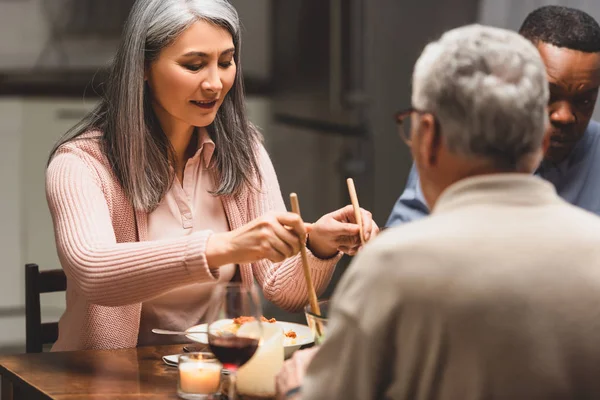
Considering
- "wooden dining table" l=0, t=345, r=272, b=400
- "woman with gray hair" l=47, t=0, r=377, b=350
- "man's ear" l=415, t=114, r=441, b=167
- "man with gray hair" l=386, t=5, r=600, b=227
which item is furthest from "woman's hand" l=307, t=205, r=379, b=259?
"man's ear" l=415, t=114, r=441, b=167

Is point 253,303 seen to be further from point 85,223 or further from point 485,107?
point 85,223

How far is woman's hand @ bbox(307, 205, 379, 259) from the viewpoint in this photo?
210cm

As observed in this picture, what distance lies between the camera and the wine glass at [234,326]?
1.49m

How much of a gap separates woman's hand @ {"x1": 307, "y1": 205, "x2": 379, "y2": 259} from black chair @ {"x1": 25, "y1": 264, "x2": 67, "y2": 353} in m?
0.68

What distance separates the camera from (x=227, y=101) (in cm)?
241

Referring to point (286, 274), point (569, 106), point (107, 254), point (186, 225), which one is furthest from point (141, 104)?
point (569, 106)

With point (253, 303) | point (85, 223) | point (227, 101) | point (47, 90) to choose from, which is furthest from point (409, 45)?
point (253, 303)

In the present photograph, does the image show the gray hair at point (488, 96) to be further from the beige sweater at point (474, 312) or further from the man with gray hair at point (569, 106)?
the man with gray hair at point (569, 106)

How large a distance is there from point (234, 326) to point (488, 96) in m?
0.57

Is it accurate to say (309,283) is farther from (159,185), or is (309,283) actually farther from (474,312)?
(159,185)

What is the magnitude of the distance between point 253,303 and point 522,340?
509mm

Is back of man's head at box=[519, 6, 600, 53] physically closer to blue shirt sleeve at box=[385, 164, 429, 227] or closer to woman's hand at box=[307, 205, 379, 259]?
blue shirt sleeve at box=[385, 164, 429, 227]

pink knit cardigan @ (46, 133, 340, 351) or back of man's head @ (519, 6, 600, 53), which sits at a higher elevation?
back of man's head @ (519, 6, 600, 53)

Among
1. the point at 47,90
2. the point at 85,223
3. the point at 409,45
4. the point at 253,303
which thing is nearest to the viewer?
the point at 253,303
